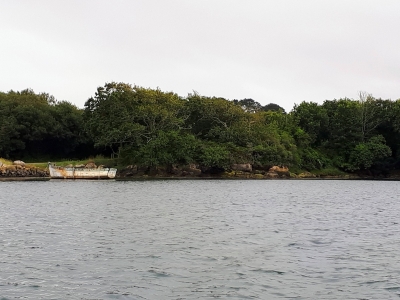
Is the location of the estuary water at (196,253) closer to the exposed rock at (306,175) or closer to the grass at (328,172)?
the exposed rock at (306,175)

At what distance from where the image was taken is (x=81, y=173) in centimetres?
7644

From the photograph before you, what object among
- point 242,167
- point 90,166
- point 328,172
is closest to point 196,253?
point 90,166

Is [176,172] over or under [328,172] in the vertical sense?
under

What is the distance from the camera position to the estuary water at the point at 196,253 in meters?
13.8

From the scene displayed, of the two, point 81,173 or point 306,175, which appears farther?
point 306,175

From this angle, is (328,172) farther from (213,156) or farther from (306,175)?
(213,156)

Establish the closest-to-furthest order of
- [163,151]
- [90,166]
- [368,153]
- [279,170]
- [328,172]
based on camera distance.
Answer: [90,166] < [163,151] < [279,170] < [368,153] < [328,172]

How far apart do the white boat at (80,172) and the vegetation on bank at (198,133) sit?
6.71 meters

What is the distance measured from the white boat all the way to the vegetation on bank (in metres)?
6.71

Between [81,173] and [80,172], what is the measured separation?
0.22 metres

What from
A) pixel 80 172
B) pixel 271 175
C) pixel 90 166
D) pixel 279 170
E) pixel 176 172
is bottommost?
pixel 271 175

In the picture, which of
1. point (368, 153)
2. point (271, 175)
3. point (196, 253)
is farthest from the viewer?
point (368, 153)

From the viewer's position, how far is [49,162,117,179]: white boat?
75.2 meters

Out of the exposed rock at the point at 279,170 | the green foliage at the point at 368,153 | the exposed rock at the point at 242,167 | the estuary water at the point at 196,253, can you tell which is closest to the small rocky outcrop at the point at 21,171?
the exposed rock at the point at 242,167
